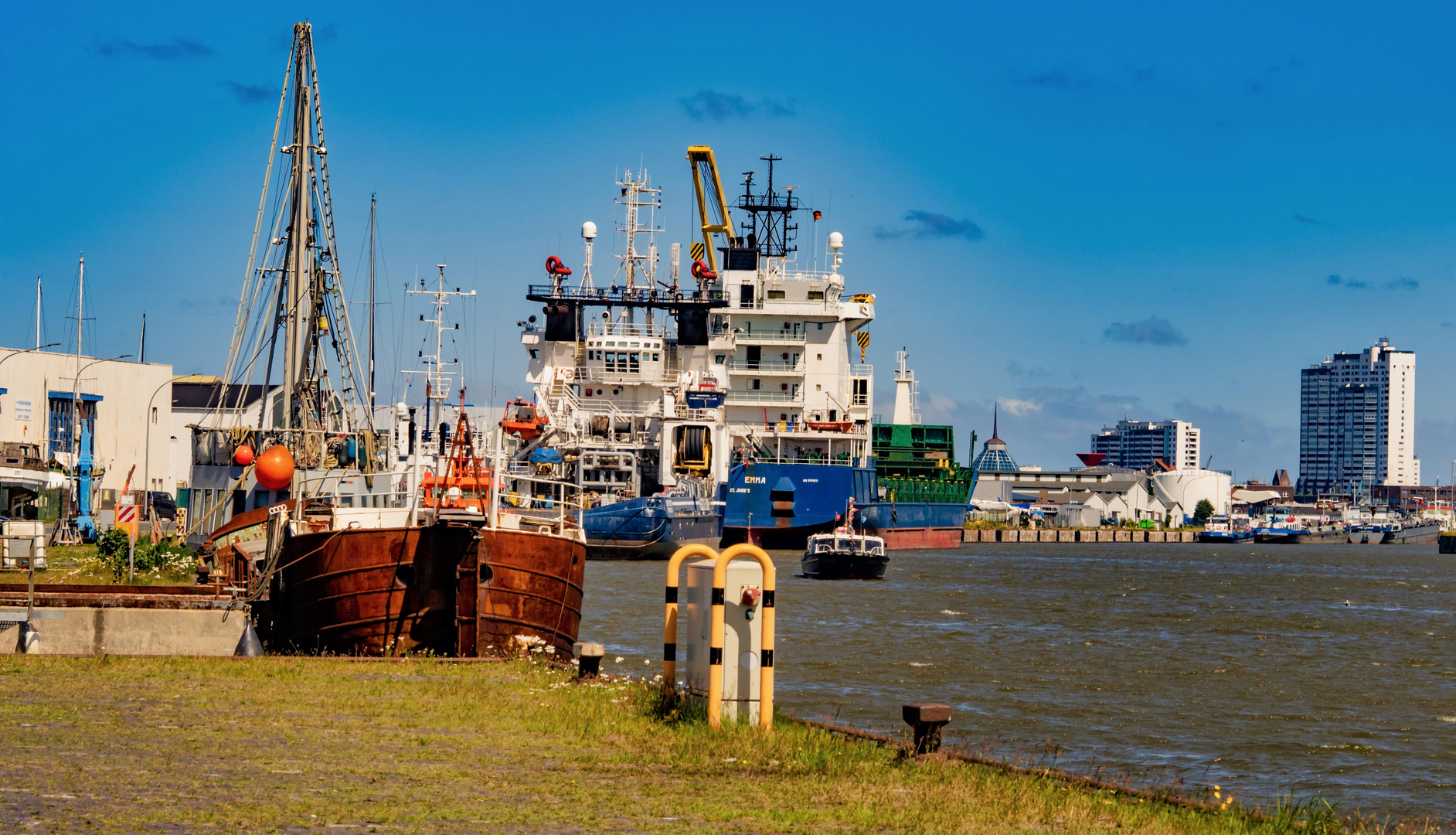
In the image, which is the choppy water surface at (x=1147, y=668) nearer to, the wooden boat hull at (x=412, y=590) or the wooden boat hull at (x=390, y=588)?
the wooden boat hull at (x=412, y=590)

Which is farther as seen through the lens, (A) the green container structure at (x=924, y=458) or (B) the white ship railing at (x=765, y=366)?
(A) the green container structure at (x=924, y=458)

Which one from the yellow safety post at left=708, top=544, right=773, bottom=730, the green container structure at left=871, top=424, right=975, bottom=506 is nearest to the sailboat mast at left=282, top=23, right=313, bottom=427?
the yellow safety post at left=708, top=544, right=773, bottom=730

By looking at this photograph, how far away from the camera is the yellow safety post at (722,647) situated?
12570 mm

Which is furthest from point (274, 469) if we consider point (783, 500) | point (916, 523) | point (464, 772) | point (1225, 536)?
point (1225, 536)

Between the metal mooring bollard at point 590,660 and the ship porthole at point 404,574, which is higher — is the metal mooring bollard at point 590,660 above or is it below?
below

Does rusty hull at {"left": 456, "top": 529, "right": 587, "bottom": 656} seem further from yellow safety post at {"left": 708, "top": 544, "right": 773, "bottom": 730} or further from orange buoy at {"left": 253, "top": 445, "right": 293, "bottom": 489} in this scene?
yellow safety post at {"left": 708, "top": 544, "right": 773, "bottom": 730}

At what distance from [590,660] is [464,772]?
5.18 metres

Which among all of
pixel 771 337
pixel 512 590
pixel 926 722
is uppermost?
pixel 771 337

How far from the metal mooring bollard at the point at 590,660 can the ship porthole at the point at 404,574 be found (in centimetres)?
352

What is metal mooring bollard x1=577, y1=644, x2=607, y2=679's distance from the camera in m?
15.6

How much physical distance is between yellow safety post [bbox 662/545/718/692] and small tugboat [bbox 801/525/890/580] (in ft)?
121

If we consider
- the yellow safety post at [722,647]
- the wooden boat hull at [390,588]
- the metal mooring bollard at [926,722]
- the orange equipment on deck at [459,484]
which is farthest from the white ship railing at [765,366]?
the metal mooring bollard at [926,722]

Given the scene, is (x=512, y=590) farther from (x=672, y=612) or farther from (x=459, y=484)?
(x=672, y=612)

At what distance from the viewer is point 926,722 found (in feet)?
38.9
